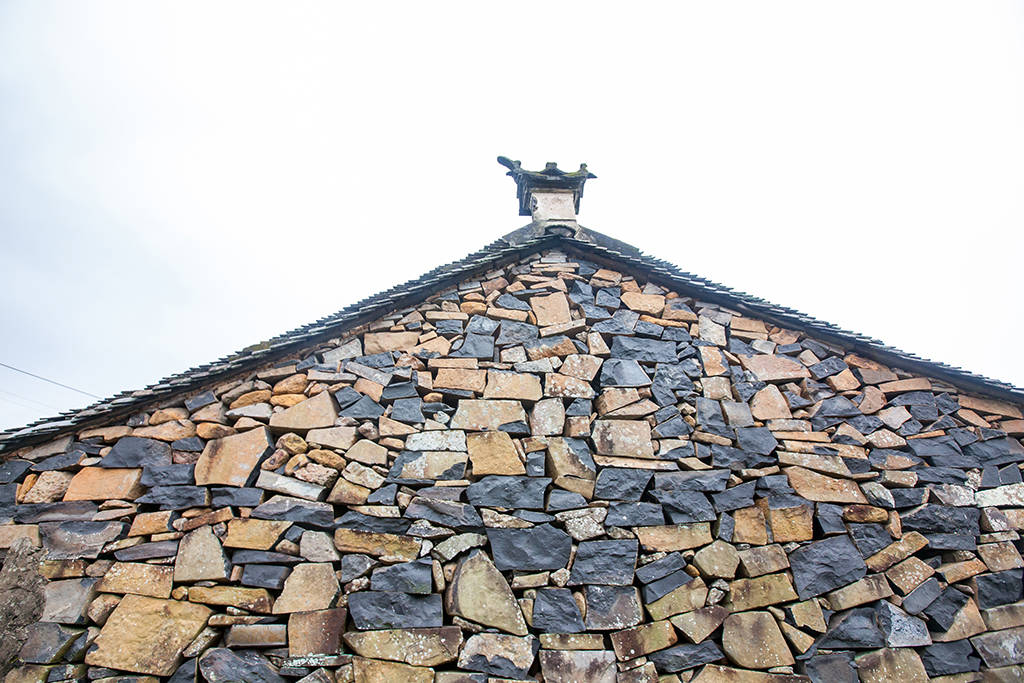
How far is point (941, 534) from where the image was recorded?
15.5 ft

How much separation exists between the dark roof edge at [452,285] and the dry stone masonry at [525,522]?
125 mm

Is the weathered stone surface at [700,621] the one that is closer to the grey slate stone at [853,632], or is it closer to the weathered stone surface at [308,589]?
the grey slate stone at [853,632]

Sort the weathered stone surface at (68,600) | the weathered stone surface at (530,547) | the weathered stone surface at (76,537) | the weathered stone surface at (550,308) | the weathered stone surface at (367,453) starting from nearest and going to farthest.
Result: the weathered stone surface at (68,600) → the weathered stone surface at (76,537) → the weathered stone surface at (530,547) → the weathered stone surface at (367,453) → the weathered stone surface at (550,308)

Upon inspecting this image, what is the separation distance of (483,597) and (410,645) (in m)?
0.60

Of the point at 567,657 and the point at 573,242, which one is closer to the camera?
the point at 567,657

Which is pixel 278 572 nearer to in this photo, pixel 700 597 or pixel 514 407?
pixel 514 407

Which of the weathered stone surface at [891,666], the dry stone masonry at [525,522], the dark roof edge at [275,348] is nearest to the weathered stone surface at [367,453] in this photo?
the dry stone masonry at [525,522]

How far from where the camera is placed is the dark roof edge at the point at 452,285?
4613mm

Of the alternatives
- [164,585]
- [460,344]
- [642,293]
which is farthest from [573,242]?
[164,585]

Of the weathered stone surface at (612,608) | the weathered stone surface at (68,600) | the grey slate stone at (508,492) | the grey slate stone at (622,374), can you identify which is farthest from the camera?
the grey slate stone at (622,374)

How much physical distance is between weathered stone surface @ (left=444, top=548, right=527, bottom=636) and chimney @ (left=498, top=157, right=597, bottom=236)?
4341mm

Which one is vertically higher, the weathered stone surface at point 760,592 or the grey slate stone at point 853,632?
the weathered stone surface at point 760,592

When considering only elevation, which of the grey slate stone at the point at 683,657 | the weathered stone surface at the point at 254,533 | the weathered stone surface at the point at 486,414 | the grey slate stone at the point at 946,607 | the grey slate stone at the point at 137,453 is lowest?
the grey slate stone at the point at 683,657

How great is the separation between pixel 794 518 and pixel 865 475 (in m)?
0.87
